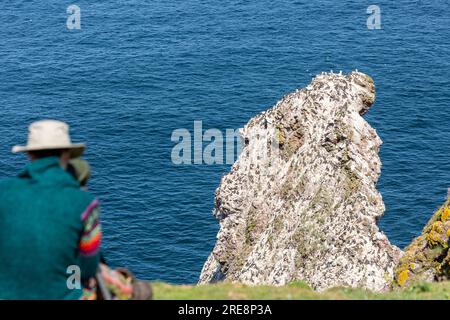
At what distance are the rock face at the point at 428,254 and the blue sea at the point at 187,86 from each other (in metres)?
54.2

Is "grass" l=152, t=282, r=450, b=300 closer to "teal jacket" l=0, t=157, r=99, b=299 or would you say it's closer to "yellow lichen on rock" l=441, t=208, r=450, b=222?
"teal jacket" l=0, t=157, r=99, b=299

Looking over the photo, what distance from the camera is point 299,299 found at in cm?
1755

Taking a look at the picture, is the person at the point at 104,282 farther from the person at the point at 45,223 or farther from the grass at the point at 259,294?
the grass at the point at 259,294

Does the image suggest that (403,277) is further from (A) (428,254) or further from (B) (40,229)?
(B) (40,229)

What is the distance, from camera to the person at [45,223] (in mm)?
12211

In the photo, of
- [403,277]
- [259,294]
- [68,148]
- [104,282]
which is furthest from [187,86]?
[68,148]

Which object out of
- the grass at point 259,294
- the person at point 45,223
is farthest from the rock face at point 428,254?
the person at point 45,223

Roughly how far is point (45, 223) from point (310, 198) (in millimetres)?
35206

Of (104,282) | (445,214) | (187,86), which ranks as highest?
(104,282)

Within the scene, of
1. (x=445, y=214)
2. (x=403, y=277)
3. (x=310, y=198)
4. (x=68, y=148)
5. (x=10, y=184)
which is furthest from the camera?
(x=310, y=198)

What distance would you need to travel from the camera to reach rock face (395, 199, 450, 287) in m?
35.5

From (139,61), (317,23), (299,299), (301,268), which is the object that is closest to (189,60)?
(139,61)

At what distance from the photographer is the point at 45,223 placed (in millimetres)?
12164
